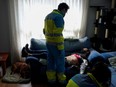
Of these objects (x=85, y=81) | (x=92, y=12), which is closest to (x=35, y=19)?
(x=92, y=12)

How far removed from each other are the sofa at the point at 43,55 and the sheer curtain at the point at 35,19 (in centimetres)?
29

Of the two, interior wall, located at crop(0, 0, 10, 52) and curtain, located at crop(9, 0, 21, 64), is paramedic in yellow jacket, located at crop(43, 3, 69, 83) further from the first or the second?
interior wall, located at crop(0, 0, 10, 52)

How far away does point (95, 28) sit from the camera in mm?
3998

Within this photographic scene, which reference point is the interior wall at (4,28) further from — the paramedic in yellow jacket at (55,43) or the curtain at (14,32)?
the paramedic in yellow jacket at (55,43)

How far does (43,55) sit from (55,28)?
0.82m

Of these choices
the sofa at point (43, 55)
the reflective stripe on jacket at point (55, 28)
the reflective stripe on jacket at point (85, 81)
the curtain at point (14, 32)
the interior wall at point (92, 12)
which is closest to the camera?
the reflective stripe on jacket at point (85, 81)

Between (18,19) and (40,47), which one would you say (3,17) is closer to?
(18,19)

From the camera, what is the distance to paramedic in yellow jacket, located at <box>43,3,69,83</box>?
9.02 feet

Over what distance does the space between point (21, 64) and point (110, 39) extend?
211cm

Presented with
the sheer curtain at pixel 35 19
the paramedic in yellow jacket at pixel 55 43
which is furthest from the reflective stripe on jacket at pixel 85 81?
the sheer curtain at pixel 35 19

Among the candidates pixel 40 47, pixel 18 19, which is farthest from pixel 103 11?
pixel 18 19

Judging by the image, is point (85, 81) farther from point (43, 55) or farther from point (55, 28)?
point (43, 55)

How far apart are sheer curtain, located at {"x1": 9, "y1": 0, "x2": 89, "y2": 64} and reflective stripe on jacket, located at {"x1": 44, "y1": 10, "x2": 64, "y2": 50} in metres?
1.09

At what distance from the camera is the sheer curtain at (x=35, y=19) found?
3.76m
